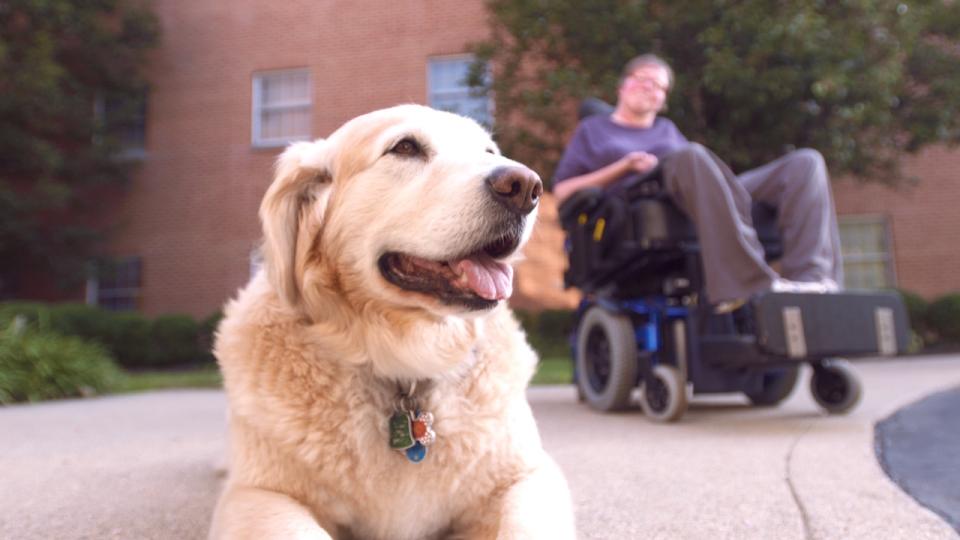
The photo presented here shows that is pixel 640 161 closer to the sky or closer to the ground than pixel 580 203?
closer to the sky

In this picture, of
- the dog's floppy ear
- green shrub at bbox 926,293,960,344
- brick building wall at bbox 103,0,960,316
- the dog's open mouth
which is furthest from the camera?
brick building wall at bbox 103,0,960,316

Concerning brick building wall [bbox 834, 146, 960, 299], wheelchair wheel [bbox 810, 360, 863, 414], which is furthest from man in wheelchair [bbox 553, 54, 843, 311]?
brick building wall [bbox 834, 146, 960, 299]

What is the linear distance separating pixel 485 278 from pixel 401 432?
0.41 metres

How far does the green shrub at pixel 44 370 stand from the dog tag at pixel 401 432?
5.37 metres

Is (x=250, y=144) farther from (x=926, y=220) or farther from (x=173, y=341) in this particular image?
(x=926, y=220)

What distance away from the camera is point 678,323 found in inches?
139

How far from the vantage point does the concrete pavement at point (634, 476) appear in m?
1.68

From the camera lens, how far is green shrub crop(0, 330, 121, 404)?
18.9 feet

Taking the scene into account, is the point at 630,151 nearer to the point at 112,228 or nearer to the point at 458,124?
the point at 458,124

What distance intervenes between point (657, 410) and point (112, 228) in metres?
12.2

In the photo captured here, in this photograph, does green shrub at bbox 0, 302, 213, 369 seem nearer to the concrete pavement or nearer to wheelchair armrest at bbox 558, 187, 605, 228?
the concrete pavement

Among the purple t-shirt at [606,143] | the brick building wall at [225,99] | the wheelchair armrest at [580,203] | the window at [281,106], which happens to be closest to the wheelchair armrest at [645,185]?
the wheelchair armrest at [580,203]

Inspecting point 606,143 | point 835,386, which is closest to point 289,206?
point 606,143

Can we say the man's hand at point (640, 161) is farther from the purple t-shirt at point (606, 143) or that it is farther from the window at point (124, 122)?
the window at point (124, 122)
